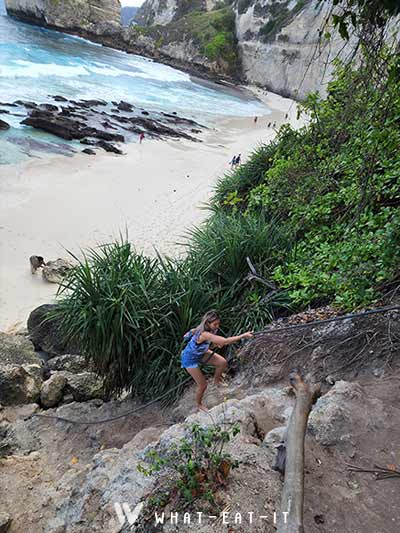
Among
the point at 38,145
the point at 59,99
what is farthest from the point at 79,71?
the point at 38,145

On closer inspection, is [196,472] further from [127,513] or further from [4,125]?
[4,125]

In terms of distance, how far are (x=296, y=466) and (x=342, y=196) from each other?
4729mm

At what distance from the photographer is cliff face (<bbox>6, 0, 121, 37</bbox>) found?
2643 inches

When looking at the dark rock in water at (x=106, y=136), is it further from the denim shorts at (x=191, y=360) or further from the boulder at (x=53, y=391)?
the denim shorts at (x=191, y=360)

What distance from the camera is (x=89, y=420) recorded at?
516 centimetres

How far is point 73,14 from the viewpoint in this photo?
2685 inches

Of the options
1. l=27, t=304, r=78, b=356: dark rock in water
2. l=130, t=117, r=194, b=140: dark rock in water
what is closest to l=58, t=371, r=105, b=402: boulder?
l=27, t=304, r=78, b=356: dark rock in water

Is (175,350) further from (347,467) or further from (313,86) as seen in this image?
(313,86)

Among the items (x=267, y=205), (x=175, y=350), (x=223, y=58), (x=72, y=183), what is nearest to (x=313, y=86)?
(x=223, y=58)

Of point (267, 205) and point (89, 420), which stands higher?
point (267, 205)

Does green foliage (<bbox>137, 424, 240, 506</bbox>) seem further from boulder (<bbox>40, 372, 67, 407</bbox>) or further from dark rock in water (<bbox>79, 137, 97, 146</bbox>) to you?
dark rock in water (<bbox>79, 137, 97, 146</bbox>)

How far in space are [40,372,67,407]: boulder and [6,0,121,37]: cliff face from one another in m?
77.7

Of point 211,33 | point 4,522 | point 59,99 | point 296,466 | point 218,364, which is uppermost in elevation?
point 211,33

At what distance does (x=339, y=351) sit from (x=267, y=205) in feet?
13.3
